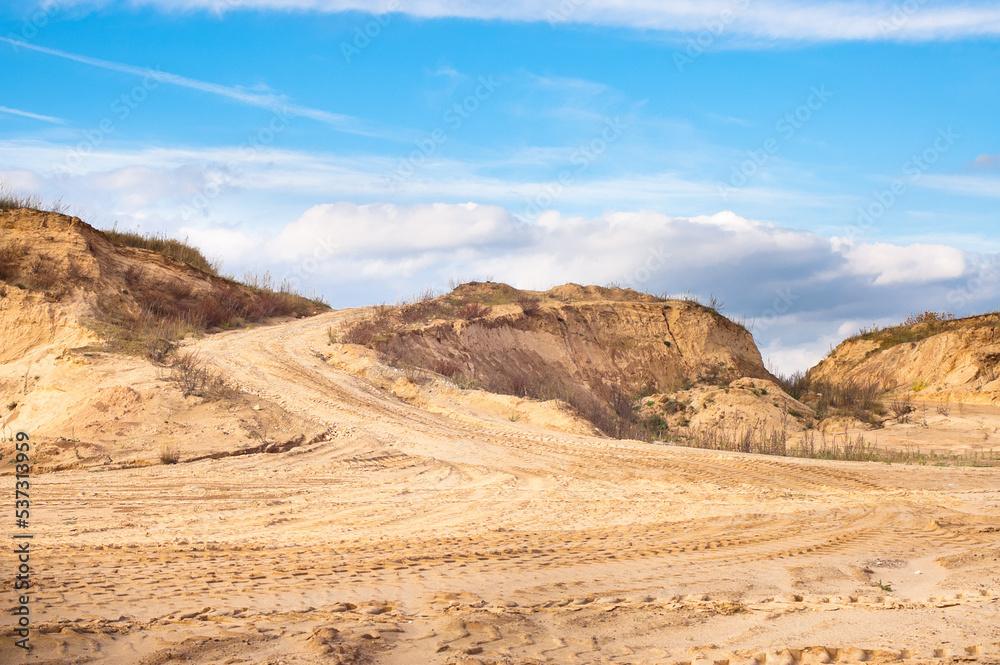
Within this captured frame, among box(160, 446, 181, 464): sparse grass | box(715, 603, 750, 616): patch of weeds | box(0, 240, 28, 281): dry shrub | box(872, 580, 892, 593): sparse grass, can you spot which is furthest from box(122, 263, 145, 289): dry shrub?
box(872, 580, 892, 593): sparse grass

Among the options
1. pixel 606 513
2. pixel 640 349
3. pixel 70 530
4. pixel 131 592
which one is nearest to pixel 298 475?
pixel 70 530

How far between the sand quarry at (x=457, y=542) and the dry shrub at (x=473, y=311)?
28.8ft

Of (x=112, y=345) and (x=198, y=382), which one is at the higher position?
(x=112, y=345)

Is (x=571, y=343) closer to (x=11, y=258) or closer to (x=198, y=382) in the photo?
(x=198, y=382)

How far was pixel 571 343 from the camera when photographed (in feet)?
94.3

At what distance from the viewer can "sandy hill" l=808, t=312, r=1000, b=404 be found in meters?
28.3

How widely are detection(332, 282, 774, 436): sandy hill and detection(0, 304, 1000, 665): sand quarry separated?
5.24 metres

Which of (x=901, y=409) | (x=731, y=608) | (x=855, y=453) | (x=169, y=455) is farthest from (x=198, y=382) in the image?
(x=901, y=409)

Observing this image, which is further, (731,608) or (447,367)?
(447,367)

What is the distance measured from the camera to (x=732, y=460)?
48.8ft

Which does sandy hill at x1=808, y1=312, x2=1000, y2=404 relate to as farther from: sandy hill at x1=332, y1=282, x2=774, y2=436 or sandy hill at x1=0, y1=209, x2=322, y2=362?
sandy hill at x1=0, y1=209, x2=322, y2=362

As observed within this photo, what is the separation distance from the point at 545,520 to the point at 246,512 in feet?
12.4

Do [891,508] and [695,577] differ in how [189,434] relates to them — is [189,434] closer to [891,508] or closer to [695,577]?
[695,577]

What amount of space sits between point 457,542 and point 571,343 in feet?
68.3
